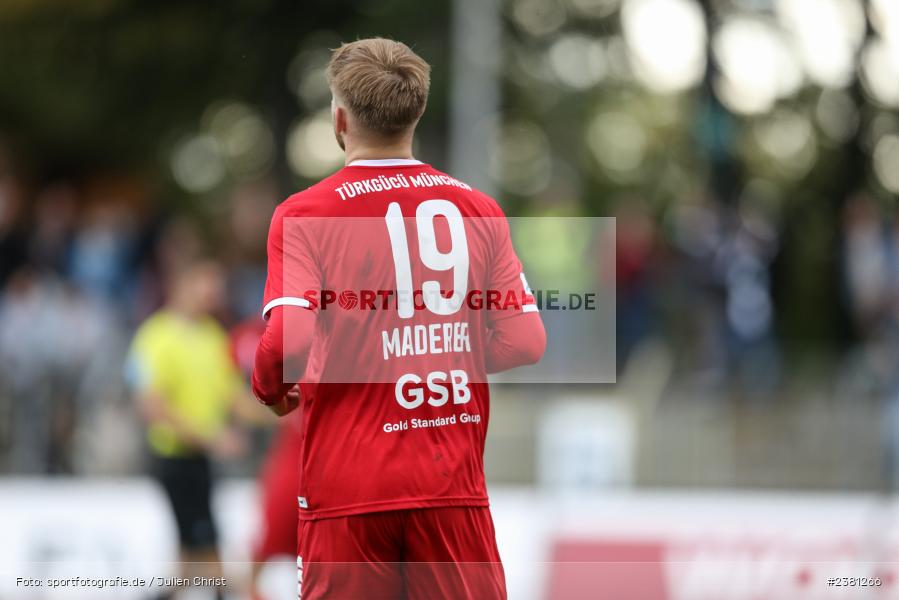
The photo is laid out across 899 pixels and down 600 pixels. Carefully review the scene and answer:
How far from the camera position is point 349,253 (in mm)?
3656

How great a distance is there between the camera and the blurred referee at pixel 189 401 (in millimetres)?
7721

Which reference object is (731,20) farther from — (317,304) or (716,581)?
(317,304)

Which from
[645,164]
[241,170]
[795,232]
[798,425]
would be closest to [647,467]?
[798,425]

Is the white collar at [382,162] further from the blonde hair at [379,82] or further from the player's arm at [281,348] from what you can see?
the player's arm at [281,348]

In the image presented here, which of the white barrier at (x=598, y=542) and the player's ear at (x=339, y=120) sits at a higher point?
the player's ear at (x=339, y=120)

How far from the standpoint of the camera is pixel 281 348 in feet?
11.6

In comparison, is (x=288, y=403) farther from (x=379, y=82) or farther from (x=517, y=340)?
(x=379, y=82)

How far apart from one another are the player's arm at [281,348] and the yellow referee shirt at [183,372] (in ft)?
14.3

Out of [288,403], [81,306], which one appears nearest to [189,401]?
[81,306]

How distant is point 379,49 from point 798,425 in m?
8.33

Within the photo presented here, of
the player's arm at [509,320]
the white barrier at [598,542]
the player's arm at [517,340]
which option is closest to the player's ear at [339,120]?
the player's arm at [509,320]

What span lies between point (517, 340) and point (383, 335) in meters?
0.40

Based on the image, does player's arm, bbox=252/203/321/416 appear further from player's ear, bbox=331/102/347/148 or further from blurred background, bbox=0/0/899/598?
blurred background, bbox=0/0/899/598

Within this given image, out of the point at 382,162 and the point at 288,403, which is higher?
the point at 382,162
